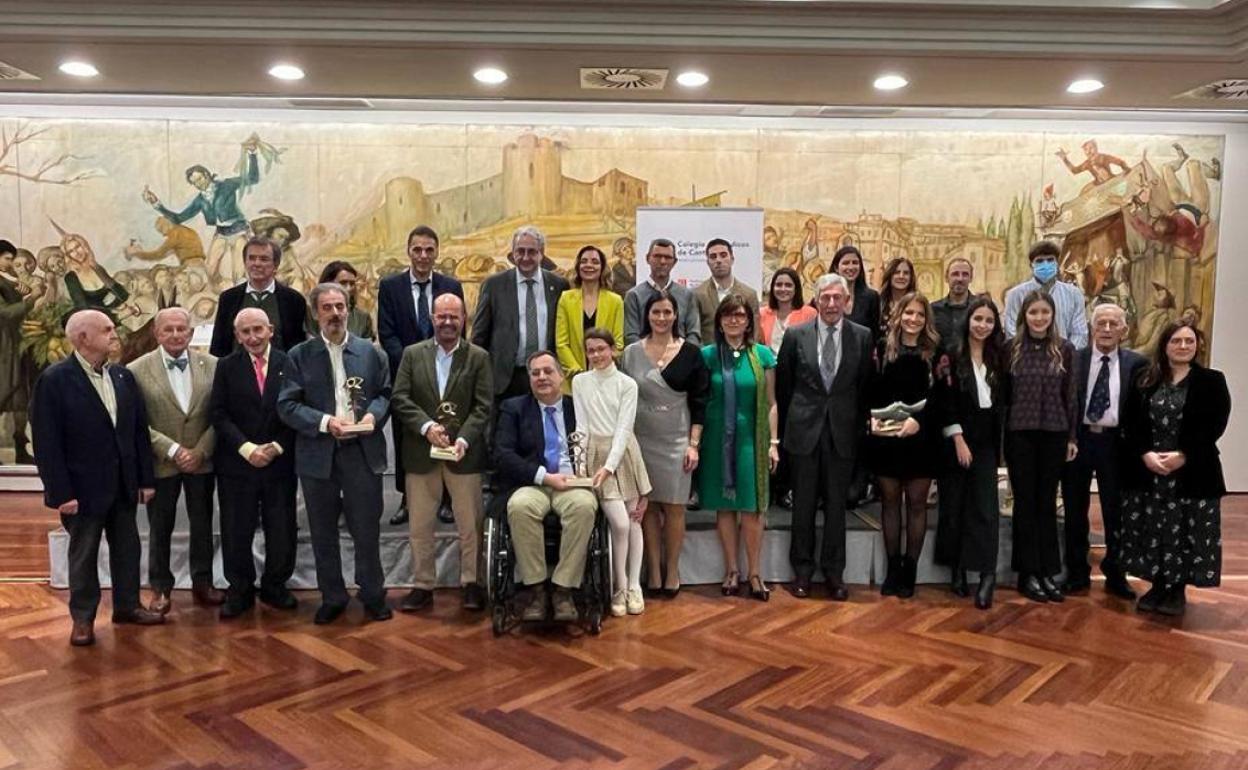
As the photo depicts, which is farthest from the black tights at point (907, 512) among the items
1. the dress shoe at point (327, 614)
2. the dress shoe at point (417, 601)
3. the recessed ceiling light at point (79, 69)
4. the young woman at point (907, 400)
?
the recessed ceiling light at point (79, 69)

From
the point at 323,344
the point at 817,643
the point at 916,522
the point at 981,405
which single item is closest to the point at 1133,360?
the point at 981,405

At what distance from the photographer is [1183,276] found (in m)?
7.65

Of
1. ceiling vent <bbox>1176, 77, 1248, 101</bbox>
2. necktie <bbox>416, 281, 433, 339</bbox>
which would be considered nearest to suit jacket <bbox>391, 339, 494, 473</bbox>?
necktie <bbox>416, 281, 433, 339</bbox>

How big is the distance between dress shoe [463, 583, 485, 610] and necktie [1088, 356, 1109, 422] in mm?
3282

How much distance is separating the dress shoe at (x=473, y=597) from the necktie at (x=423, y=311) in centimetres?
136

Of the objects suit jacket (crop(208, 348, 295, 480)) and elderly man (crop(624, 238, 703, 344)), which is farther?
elderly man (crop(624, 238, 703, 344))

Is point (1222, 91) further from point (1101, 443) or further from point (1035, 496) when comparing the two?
point (1035, 496)

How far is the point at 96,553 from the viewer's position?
4078 mm

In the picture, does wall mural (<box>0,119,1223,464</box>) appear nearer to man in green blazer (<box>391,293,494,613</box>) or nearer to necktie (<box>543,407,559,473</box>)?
man in green blazer (<box>391,293,494,613</box>)

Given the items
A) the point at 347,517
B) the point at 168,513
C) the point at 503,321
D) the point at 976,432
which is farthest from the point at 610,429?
the point at 168,513

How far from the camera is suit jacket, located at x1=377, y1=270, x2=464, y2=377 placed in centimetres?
481

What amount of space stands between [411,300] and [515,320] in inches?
22.6

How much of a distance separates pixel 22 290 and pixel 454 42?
199 inches

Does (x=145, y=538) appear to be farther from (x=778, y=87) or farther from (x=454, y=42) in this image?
(x=778, y=87)
